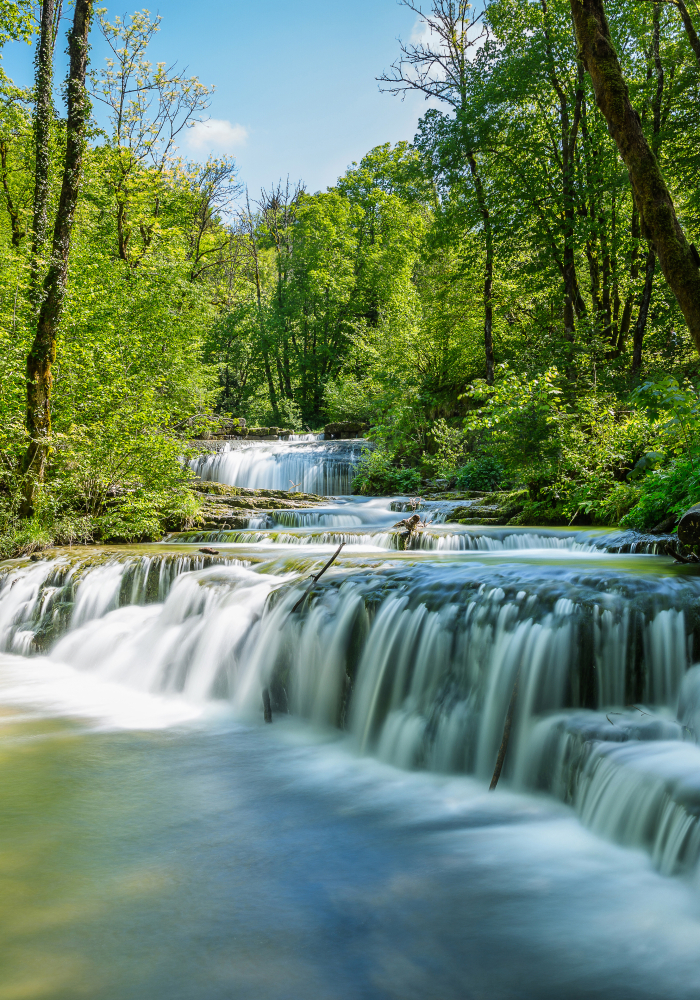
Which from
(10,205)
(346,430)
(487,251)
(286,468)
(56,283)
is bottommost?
(286,468)

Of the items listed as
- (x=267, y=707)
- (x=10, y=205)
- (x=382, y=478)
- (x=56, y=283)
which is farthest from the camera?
(x=382, y=478)

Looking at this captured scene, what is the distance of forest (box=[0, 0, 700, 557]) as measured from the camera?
412 inches

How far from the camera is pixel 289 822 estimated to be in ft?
13.2

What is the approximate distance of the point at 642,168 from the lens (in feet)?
16.8

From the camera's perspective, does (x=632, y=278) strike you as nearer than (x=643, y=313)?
No

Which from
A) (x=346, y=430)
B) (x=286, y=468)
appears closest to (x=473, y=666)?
(x=286, y=468)

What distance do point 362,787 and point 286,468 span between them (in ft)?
57.3

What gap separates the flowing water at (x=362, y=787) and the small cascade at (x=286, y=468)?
12.8 metres

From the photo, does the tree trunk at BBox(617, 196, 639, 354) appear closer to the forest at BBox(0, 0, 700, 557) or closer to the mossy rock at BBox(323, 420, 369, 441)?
the forest at BBox(0, 0, 700, 557)

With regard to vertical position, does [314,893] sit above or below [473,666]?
below

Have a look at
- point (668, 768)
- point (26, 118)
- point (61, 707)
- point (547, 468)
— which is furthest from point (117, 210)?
point (668, 768)

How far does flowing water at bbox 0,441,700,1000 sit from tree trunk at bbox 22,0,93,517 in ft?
11.8

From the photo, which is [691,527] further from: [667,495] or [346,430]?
[346,430]

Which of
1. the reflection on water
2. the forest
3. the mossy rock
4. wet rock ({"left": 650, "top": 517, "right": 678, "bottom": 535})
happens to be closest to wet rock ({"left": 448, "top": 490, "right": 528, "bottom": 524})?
the forest
